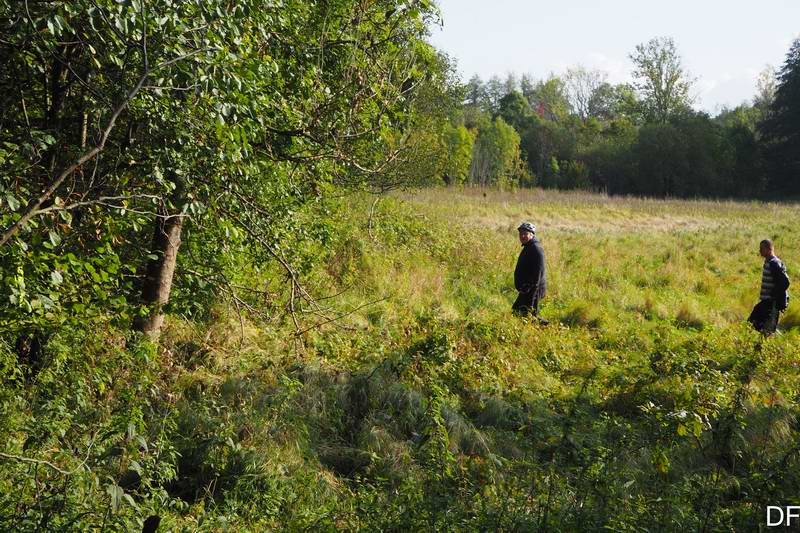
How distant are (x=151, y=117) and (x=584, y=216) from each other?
933 inches

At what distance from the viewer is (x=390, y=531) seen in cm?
371

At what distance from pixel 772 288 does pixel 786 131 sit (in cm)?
4816

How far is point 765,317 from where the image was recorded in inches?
350

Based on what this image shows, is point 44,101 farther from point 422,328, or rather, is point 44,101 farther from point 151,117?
point 422,328

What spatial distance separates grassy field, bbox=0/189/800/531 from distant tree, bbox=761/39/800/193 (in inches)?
1700

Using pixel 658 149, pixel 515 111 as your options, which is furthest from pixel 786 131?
pixel 515 111

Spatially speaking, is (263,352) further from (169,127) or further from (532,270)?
(532,270)

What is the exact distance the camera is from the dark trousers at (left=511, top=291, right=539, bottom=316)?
909 cm

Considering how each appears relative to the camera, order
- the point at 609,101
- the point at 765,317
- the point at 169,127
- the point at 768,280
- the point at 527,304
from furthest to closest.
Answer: the point at 609,101 < the point at 527,304 < the point at 765,317 < the point at 768,280 < the point at 169,127

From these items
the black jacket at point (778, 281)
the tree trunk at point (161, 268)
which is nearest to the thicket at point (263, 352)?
the tree trunk at point (161, 268)

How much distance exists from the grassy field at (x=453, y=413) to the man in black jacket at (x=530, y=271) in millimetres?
526

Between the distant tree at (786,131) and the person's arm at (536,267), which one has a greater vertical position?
the distant tree at (786,131)

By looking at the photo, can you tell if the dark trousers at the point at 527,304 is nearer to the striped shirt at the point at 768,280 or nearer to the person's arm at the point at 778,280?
the striped shirt at the point at 768,280

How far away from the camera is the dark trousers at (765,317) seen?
8.52 metres
